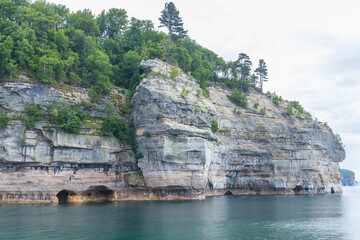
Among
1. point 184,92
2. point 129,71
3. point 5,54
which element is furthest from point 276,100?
point 5,54

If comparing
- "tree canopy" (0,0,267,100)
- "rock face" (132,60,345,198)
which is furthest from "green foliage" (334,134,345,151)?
"tree canopy" (0,0,267,100)

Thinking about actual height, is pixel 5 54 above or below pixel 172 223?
above

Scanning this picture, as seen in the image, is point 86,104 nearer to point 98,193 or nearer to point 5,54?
point 5,54

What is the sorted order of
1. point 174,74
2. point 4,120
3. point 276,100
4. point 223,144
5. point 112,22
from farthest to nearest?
point 276,100 → point 112,22 → point 223,144 → point 174,74 → point 4,120

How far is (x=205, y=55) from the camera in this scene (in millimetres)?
95125

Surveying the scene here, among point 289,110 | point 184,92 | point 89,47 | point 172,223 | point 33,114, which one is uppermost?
point 89,47

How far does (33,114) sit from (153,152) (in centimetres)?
2061

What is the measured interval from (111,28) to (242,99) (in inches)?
1479

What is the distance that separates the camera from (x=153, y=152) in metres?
58.3

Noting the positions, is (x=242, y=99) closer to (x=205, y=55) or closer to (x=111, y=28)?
(x=205, y=55)

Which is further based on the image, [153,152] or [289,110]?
Answer: [289,110]

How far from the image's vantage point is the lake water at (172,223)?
31.0 metres

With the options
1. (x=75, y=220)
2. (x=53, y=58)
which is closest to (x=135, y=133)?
(x=53, y=58)

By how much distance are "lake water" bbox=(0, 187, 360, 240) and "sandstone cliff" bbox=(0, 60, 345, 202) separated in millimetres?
7158
